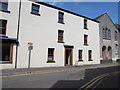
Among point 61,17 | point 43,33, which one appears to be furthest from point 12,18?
point 61,17

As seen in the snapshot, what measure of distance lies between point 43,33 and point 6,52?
5.25 metres

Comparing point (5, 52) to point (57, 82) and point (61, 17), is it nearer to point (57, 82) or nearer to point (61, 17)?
point (57, 82)

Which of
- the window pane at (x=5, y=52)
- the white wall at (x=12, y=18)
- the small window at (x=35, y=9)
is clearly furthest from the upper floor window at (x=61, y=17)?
the window pane at (x=5, y=52)

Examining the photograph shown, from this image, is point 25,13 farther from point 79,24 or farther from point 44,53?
point 79,24

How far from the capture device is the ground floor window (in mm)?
12336

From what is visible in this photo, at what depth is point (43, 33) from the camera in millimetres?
15172

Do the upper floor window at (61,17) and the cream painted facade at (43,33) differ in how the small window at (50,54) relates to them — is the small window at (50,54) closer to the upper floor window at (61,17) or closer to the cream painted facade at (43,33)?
the cream painted facade at (43,33)

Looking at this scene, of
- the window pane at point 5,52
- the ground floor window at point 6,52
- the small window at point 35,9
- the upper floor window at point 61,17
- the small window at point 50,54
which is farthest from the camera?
the upper floor window at point 61,17

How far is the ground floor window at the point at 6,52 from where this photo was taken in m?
12.3

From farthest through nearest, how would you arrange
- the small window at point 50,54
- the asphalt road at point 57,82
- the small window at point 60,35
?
the small window at point 60,35, the small window at point 50,54, the asphalt road at point 57,82

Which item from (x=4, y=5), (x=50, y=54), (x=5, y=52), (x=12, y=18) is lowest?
(x=50, y=54)

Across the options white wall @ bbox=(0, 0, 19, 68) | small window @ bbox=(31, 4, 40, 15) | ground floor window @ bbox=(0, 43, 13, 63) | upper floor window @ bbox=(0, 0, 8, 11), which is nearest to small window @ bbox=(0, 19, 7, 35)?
white wall @ bbox=(0, 0, 19, 68)

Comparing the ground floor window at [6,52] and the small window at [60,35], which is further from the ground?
the small window at [60,35]

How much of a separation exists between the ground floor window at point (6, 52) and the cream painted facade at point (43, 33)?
1.41ft
